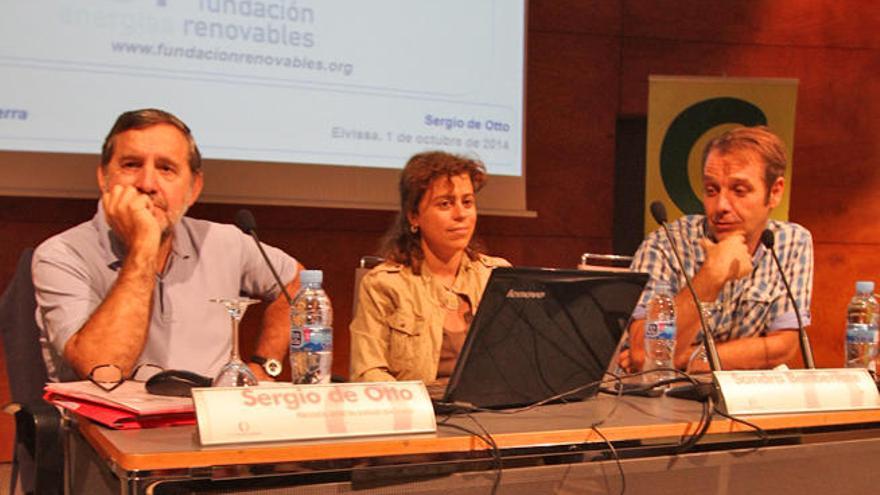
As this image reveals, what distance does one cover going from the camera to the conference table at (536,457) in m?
1.27

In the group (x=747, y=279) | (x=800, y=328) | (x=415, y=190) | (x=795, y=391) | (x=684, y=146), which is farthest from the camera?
(x=684, y=146)

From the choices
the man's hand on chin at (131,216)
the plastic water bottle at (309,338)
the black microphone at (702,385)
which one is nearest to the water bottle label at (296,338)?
the plastic water bottle at (309,338)

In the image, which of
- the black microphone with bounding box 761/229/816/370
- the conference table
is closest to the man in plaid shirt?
the black microphone with bounding box 761/229/816/370

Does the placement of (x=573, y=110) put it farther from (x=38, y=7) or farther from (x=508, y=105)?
(x=38, y=7)

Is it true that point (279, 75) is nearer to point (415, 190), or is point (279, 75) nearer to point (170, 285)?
point (415, 190)

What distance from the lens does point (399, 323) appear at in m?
2.35

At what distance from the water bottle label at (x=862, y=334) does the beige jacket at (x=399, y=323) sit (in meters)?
0.87

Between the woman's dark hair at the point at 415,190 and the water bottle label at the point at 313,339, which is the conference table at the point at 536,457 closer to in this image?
the water bottle label at the point at 313,339

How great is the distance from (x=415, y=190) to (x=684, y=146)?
2.11 metres

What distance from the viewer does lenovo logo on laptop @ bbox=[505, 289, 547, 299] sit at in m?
1.57

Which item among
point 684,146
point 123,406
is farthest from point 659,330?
point 684,146

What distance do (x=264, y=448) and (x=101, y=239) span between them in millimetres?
1109

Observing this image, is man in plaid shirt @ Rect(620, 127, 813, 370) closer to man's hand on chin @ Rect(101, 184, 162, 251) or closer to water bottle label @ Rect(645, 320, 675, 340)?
water bottle label @ Rect(645, 320, 675, 340)

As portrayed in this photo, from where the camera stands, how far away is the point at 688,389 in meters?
1.82
